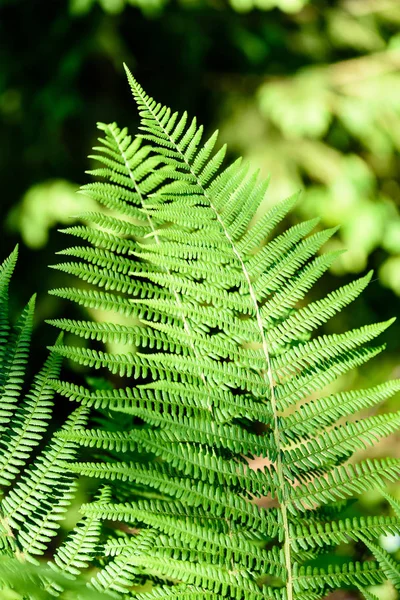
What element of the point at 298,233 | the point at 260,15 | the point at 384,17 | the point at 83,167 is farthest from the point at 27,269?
the point at 384,17

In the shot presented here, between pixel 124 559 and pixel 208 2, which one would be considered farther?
pixel 208 2

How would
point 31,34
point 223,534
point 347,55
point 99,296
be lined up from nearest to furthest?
1. point 223,534
2. point 99,296
3. point 31,34
4. point 347,55

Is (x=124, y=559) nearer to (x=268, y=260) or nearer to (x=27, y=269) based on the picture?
(x=268, y=260)

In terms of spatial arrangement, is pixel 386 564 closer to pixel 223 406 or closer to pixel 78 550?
pixel 223 406

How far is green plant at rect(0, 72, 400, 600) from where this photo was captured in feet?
2.83

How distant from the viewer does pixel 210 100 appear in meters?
3.22

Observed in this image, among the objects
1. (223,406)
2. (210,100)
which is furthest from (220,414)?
(210,100)

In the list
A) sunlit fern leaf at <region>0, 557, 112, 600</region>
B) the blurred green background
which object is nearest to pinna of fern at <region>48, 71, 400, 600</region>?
sunlit fern leaf at <region>0, 557, 112, 600</region>

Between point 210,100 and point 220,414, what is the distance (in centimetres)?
268

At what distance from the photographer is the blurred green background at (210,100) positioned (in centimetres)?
291

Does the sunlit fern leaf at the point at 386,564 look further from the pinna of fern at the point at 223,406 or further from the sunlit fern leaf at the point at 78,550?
the sunlit fern leaf at the point at 78,550

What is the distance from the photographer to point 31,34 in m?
3.19

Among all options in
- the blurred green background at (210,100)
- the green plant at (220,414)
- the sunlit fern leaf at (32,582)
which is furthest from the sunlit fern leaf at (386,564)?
the blurred green background at (210,100)

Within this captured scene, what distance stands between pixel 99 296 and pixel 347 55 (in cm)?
310
